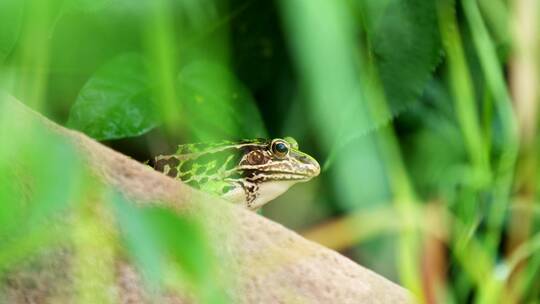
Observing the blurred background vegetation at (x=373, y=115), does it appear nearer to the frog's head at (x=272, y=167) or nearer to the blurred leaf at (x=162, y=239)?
the frog's head at (x=272, y=167)

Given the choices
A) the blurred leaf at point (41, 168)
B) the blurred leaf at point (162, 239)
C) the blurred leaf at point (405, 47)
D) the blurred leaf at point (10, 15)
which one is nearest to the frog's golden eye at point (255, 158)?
the blurred leaf at point (405, 47)

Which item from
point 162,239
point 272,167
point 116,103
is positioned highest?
point 162,239

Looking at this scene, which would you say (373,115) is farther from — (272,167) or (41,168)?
(41,168)

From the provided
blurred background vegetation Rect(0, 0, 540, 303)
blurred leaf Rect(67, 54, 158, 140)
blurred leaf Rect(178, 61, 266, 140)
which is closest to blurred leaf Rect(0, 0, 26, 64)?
blurred background vegetation Rect(0, 0, 540, 303)

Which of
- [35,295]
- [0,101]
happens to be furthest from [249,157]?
[0,101]

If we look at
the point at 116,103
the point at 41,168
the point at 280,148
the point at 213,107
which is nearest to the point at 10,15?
the point at 41,168

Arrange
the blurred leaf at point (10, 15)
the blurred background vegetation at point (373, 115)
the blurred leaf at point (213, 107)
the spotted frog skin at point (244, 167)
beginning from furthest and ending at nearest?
1. the spotted frog skin at point (244, 167)
2. the blurred leaf at point (213, 107)
3. the blurred background vegetation at point (373, 115)
4. the blurred leaf at point (10, 15)

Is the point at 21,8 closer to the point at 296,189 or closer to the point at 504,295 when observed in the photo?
the point at 504,295
